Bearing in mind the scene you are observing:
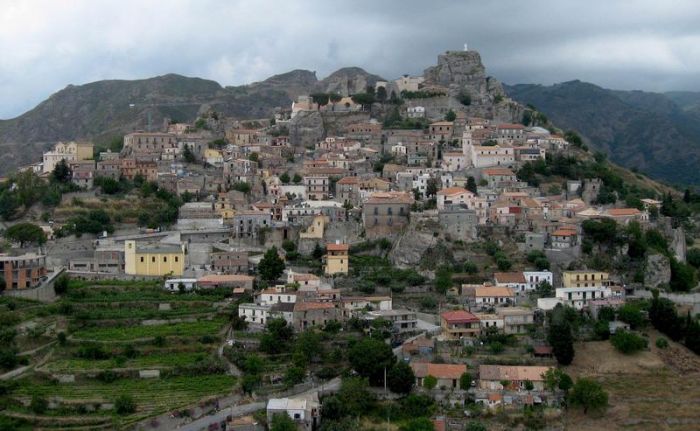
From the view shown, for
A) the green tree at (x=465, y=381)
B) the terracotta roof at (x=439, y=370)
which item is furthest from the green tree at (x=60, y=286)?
the green tree at (x=465, y=381)

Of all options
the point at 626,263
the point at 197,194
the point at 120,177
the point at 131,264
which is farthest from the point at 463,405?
the point at 120,177

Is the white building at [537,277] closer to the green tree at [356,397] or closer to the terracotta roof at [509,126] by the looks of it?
the green tree at [356,397]

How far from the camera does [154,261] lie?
38.9 meters

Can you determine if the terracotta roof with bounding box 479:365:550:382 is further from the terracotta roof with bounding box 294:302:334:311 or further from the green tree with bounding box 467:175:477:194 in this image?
the green tree with bounding box 467:175:477:194

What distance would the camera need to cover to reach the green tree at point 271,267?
37.2 m

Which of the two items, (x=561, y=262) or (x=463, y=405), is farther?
(x=561, y=262)

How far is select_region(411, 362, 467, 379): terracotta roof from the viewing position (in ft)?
99.5

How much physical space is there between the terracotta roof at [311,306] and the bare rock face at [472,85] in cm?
3042

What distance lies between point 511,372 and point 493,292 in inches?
226

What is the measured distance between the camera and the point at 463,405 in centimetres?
2955

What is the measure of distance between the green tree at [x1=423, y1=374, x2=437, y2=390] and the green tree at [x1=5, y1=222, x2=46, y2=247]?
20.2m

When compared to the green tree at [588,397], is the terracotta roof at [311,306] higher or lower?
higher

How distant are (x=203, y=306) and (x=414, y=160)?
20.9 metres

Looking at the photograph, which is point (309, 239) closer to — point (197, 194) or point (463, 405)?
point (197, 194)
